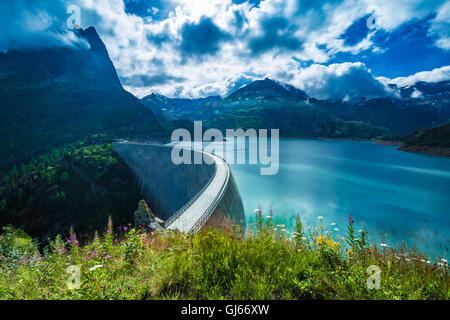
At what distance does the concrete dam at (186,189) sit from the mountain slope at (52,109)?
268 feet

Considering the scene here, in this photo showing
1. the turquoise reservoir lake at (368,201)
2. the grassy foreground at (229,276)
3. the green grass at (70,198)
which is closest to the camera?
the grassy foreground at (229,276)

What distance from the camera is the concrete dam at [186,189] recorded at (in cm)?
930

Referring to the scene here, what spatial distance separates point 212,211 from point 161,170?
3182cm

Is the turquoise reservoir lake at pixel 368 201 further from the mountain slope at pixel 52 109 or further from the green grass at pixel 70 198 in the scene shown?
the mountain slope at pixel 52 109

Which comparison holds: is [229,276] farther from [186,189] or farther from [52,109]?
[52,109]

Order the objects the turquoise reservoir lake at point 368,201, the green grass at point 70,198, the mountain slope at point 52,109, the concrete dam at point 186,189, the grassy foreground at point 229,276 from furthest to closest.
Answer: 1. the mountain slope at point 52,109
2. the green grass at point 70,198
3. the turquoise reservoir lake at point 368,201
4. the concrete dam at point 186,189
5. the grassy foreground at point 229,276


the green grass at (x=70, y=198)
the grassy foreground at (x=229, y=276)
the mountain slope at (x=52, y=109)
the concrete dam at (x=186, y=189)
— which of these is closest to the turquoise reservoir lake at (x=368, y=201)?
the concrete dam at (x=186, y=189)

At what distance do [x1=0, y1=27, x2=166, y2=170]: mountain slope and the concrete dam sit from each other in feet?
268

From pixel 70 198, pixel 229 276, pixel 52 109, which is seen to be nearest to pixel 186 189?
pixel 229 276

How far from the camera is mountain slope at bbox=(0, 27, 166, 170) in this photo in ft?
381

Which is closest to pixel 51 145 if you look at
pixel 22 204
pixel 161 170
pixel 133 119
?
pixel 133 119

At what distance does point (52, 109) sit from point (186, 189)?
623ft

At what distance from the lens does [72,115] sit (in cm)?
15138
